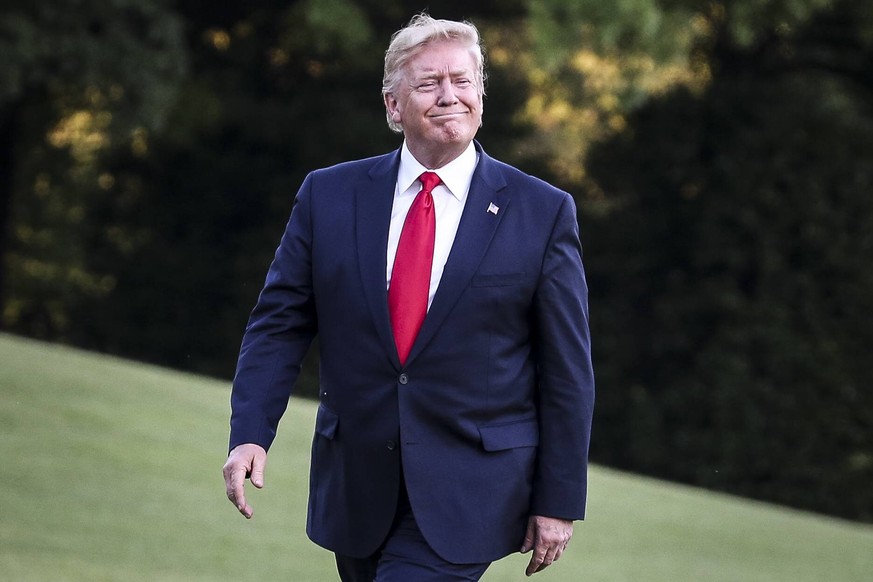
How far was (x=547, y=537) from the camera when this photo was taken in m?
3.31

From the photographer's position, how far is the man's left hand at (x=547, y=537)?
3.31 m

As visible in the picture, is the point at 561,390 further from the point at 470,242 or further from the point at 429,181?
the point at 429,181

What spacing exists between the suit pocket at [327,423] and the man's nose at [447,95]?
2.59 ft

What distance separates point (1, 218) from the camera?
56.5 feet

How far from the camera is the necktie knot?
11.2 ft

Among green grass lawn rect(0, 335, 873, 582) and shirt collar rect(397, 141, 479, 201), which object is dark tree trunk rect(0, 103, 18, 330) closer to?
green grass lawn rect(0, 335, 873, 582)

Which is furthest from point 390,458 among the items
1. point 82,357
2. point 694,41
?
point 694,41

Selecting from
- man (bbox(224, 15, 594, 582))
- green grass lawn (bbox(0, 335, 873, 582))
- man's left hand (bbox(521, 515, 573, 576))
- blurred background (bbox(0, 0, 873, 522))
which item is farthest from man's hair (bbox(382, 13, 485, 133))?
blurred background (bbox(0, 0, 873, 522))

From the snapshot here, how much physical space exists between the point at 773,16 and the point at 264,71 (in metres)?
7.10

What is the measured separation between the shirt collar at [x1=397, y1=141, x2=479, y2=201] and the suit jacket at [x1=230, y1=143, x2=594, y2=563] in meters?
0.03

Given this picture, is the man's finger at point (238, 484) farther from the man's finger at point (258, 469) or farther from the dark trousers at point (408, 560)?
the dark trousers at point (408, 560)

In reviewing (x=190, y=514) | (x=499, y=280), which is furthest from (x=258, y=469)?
(x=190, y=514)

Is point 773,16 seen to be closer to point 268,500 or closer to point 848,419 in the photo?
point 848,419

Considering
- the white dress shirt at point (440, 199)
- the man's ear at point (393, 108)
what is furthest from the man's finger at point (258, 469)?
the man's ear at point (393, 108)
